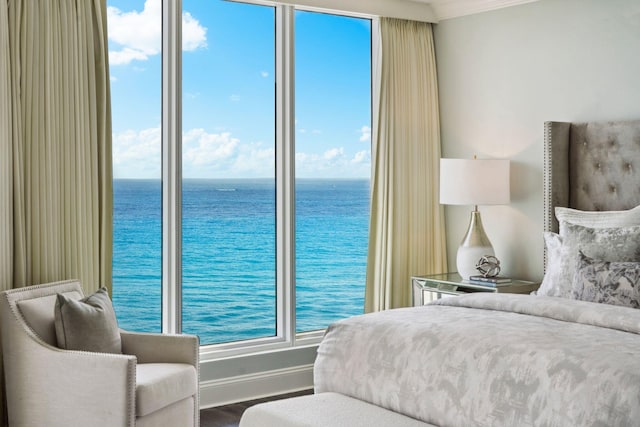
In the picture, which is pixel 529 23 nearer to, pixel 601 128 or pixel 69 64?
pixel 601 128

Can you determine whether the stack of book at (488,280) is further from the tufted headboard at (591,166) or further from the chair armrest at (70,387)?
the chair armrest at (70,387)

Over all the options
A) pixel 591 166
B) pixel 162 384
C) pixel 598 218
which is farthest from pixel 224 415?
pixel 591 166

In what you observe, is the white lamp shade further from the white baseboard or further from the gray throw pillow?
the gray throw pillow

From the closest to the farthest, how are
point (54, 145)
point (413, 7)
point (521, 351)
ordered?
point (521, 351) → point (54, 145) → point (413, 7)

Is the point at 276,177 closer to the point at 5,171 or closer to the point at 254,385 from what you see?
the point at 254,385

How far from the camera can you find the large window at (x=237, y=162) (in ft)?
35.3

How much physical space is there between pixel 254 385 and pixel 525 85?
8.87 feet

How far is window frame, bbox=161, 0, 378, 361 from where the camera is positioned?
4.71m

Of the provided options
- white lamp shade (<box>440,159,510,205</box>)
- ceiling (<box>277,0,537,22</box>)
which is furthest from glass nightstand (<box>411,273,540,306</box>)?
ceiling (<box>277,0,537,22</box>)

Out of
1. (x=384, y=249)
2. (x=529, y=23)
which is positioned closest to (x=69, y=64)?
(x=384, y=249)

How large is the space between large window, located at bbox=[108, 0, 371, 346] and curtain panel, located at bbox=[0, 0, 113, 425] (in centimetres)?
521

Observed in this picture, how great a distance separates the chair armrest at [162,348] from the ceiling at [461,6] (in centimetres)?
306

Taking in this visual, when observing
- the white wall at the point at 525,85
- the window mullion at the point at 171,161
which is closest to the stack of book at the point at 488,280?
the white wall at the point at 525,85

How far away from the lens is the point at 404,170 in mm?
5562
